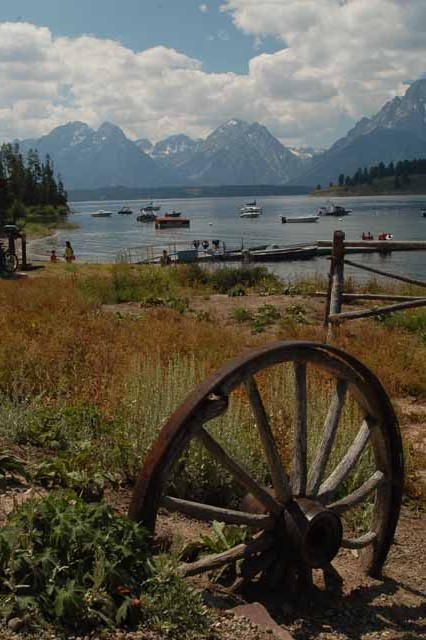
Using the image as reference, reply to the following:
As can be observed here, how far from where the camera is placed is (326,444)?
424 cm

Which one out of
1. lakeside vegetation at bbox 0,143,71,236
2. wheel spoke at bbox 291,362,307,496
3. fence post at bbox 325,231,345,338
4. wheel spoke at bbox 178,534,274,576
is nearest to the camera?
wheel spoke at bbox 178,534,274,576

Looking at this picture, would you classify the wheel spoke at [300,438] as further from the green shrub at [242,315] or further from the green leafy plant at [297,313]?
the green shrub at [242,315]

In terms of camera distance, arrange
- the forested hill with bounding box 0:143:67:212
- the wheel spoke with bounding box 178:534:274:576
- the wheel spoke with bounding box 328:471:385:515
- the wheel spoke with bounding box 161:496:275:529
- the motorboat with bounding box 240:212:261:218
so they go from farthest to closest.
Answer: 1. the motorboat with bounding box 240:212:261:218
2. the forested hill with bounding box 0:143:67:212
3. the wheel spoke with bounding box 328:471:385:515
4. the wheel spoke with bounding box 161:496:275:529
5. the wheel spoke with bounding box 178:534:274:576

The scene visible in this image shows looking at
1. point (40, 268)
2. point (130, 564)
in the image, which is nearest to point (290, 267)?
point (40, 268)

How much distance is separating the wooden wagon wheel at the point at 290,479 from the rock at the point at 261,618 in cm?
32

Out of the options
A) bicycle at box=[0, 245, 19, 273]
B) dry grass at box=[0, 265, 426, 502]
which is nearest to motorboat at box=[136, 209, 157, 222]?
bicycle at box=[0, 245, 19, 273]

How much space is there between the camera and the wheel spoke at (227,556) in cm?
360

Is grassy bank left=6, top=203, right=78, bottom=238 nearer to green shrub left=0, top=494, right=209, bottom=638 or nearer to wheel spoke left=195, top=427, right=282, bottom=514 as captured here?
wheel spoke left=195, top=427, right=282, bottom=514

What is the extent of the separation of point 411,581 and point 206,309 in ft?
38.2

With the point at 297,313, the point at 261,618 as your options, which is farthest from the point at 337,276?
the point at 261,618

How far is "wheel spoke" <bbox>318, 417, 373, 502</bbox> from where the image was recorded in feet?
13.7

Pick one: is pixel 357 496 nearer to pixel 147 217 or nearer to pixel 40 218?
pixel 40 218

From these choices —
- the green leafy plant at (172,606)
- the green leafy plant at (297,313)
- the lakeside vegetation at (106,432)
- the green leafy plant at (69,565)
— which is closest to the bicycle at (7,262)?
the lakeside vegetation at (106,432)

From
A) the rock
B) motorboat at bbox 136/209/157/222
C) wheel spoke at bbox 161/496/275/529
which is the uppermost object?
motorboat at bbox 136/209/157/222
